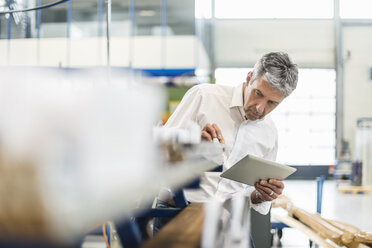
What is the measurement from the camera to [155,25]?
41.4 ft

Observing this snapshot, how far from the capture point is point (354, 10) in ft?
49.6

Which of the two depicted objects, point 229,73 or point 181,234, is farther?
point 229,73

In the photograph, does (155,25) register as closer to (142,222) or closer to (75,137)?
(142,222)

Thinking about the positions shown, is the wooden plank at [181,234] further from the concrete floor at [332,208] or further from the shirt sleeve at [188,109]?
the concrete floor at [332,208]

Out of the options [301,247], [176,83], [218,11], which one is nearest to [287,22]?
[218,11]

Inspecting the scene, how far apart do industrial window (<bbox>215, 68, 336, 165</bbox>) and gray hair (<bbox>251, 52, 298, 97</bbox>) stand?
1287 cm

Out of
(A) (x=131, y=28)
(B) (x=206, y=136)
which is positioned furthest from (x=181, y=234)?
(A) (x=131, y=28)

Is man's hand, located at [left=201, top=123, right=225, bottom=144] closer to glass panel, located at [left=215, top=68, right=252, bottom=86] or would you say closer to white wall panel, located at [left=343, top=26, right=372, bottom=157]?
glass panel, located at [left=215, top=68, right=252, bottom=86]

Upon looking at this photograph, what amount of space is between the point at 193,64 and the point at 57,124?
1142cm

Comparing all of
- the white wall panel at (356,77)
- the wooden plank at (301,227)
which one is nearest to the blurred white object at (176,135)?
the wooden plank at (301,227)

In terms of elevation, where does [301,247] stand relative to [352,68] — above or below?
below

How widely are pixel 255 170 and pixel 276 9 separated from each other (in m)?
14.3

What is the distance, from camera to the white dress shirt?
228cm

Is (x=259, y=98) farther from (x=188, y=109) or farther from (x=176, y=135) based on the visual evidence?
(x=176, y=135)
